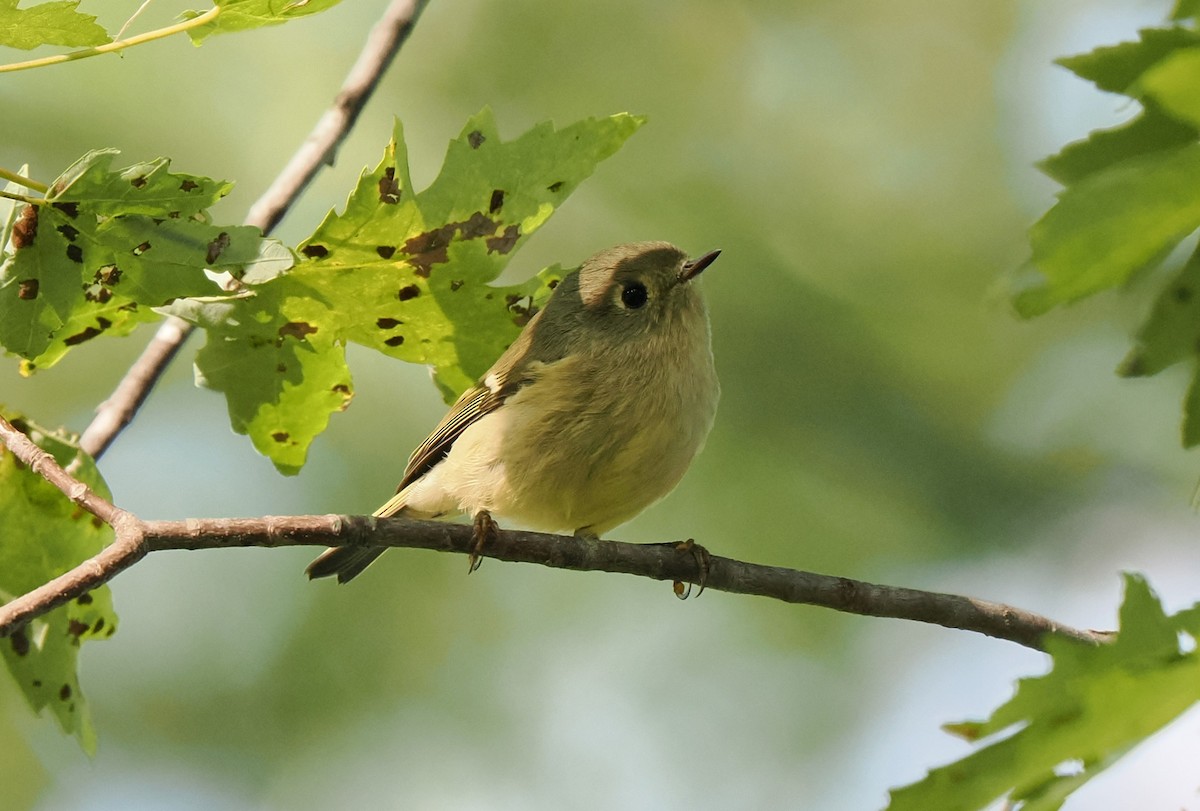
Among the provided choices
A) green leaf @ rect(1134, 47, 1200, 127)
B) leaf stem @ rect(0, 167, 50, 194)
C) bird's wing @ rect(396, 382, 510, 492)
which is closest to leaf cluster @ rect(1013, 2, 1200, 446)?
green leaf @ rect(1134, 47, 1200, 127)

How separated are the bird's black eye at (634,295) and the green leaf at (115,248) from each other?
1.70 m

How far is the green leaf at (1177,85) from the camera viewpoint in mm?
875

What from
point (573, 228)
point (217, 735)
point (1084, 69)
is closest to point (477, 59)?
point (573, 228)

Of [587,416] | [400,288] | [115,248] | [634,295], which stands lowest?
[115,248]

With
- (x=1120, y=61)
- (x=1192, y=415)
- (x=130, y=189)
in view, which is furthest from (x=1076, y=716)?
(x=130, y=189)

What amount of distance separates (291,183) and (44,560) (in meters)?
1.02

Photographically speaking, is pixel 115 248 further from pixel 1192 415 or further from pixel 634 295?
pixel 634 295

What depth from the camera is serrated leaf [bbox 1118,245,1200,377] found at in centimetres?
128

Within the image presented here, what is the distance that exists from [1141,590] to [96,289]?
1.82 m

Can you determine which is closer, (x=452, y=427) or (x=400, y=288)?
(x=400, y=288)

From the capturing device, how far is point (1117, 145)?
1273 millimetres

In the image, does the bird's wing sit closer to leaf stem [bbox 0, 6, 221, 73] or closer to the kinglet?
the kinglet

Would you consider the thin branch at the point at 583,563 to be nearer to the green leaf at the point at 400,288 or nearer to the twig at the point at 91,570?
the twig at the point at 91,570

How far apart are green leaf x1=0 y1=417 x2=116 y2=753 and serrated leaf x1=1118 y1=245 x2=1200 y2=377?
179cm
